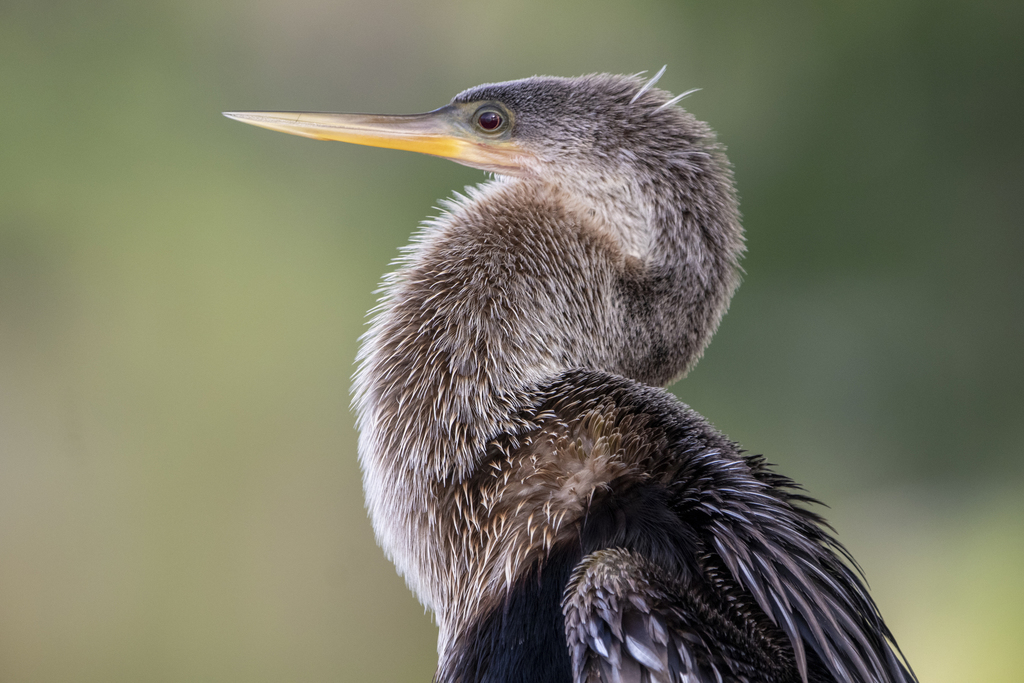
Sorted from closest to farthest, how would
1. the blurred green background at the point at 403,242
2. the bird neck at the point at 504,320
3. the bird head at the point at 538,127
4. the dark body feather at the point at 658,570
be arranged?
1. the dark body feather at the point at 658,570
2. the bird neck at the point at 504,320
3. the bird head at the point at 538,127
4. the blurred green background at the point at 403,242

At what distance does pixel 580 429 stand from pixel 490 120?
558 mm

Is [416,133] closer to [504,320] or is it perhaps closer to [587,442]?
[504,320]

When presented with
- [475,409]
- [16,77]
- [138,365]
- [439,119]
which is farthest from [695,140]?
[16,77]

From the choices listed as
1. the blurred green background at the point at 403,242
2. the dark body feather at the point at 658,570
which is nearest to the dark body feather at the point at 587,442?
the dark body feather at the point at 658,570

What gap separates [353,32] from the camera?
8.29 ft

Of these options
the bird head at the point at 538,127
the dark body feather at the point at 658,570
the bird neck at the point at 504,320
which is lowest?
the dark body feather at the point at 658,570

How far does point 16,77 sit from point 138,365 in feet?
2.82

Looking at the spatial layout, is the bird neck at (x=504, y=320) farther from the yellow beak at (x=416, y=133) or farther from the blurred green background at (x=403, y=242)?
the blurred green background at (x=403, y=242)

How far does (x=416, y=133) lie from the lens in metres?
1.37

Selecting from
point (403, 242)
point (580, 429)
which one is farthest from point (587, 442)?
point (403, 242)

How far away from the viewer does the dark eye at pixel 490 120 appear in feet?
4.47

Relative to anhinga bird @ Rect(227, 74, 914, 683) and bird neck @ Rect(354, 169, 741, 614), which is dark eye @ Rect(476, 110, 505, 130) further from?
bird neck @ Rect(354, 169, 741, 614)

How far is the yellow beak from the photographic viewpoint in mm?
1338

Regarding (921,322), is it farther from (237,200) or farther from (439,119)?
(237,200)
